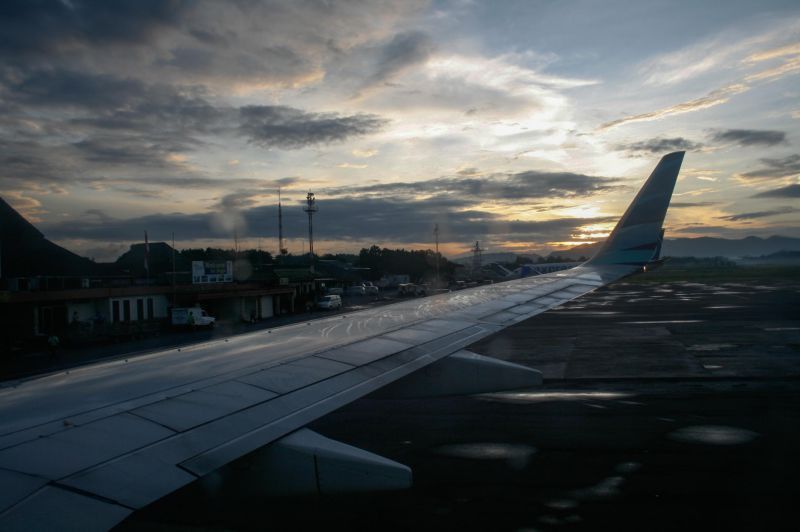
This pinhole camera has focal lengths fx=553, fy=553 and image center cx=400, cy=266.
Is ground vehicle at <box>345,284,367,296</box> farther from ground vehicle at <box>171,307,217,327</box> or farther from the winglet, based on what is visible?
the winglet

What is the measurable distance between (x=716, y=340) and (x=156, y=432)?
16.2m

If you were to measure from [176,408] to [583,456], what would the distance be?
16.3 ft

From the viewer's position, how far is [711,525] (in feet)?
15.2

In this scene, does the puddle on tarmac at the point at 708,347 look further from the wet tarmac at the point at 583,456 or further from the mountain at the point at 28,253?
the mountain at the point at 28,253

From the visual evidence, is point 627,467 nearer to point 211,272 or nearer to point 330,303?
point 330,303

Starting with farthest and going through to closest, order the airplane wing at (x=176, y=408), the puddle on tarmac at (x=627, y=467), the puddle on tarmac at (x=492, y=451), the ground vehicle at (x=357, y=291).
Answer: the ground vehicle at (x=357, y=291), the puddle on tarmac at (x=492, y=451), the puddle on tarmac at (x=627, y=467), the airplane wing at (x=176, y=408)

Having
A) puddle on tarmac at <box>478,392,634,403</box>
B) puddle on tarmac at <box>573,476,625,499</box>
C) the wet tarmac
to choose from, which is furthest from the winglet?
puddle on tarmac at <box>573,476,625,499</box>

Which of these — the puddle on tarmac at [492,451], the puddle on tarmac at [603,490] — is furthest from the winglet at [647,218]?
the puddle on tarmac at [603,490]

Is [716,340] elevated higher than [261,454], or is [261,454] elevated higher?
[261,454]

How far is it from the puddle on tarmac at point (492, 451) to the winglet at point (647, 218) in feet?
20.5

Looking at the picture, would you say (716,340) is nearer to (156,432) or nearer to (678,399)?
(678,399)

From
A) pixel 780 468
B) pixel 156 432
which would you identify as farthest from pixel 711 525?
pixel 156 432

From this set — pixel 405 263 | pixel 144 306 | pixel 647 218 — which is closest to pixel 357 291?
pixel 144 306

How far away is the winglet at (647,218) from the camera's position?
425 inches
